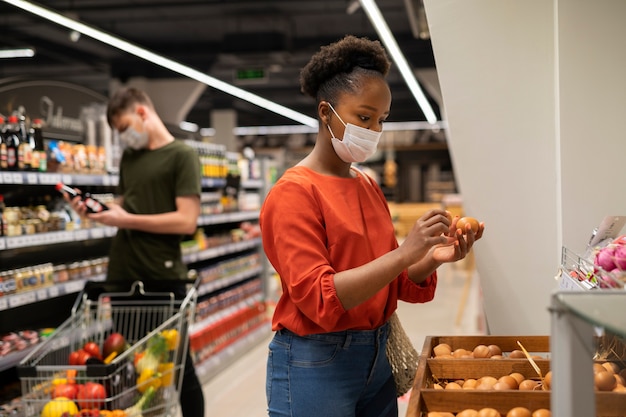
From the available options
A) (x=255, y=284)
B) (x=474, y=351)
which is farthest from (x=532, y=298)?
(x=255, y=284)

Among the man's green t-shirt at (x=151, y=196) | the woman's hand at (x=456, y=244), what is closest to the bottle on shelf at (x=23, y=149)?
the man's green t-shirt at (x=151, y=196)

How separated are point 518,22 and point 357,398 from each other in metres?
1.44

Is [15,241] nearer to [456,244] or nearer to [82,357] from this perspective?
[82,357]

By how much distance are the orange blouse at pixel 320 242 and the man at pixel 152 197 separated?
1844mm

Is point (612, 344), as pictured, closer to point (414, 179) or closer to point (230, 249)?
point (230, 249)

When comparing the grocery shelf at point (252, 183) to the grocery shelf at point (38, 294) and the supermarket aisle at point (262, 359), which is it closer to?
the supermarket aisle at point (262, 359)

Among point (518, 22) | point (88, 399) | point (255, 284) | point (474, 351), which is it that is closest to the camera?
point (474, 351)

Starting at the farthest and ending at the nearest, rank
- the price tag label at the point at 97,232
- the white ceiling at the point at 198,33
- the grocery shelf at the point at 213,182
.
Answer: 1. the white ceiling at the point at 198,33
2. the grocery shelf at the point at 213,182
3. the price tag label at the point at 97,232

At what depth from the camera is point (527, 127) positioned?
2598mm

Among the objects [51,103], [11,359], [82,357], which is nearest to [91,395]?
[82,357]

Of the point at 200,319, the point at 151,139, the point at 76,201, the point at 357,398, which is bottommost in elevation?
the point at 200,319

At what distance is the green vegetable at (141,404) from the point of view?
3.15 m

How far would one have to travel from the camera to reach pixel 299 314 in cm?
199

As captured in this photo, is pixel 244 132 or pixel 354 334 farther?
pixel 244 132
